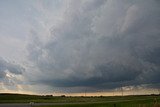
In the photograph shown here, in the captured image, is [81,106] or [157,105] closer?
[157,105]

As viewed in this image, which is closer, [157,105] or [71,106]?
[157,105]

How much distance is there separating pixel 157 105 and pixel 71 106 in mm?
44962

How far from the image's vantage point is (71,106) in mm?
81625

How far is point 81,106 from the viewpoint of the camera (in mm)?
81750

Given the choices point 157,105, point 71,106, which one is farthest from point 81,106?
point 157,105

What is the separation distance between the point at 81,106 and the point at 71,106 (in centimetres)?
281

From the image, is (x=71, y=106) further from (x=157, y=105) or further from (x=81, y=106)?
(x=157, y=105)

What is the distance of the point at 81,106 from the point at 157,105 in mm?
44368
